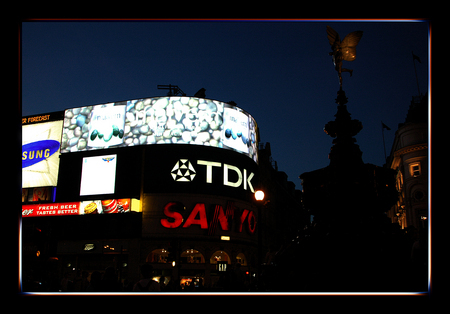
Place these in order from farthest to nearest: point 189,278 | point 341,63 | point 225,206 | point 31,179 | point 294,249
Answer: point 31,179, point 225,206, point 189,278, point 341,63, point 294,249

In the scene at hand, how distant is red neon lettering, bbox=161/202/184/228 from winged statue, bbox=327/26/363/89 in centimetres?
2736

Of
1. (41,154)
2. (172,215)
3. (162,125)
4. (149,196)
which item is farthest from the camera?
(41,154)

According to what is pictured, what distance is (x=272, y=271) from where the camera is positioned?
9000 millimetres

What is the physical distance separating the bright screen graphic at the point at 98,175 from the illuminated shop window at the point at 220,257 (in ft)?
40.4

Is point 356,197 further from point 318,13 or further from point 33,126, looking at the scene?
point 33,126

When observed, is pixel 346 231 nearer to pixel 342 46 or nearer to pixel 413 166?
pixel 342 46

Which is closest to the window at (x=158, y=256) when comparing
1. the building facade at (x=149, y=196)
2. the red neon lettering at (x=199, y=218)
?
the building facade at (x=149, y=196)

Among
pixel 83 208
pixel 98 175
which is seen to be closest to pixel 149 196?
pixel 98 175

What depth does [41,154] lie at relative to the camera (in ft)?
142

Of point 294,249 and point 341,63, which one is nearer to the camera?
point 294,249

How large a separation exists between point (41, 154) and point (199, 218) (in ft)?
70.1
